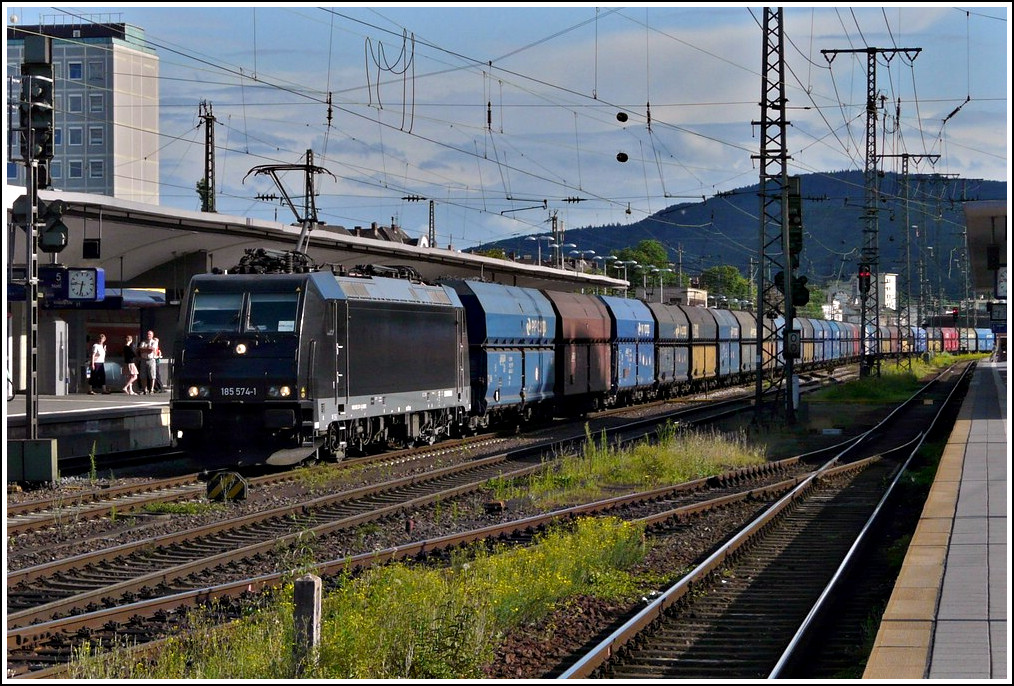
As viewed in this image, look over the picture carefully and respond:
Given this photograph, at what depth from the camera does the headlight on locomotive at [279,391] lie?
18.6 m

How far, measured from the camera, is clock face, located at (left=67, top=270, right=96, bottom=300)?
19.4 metres

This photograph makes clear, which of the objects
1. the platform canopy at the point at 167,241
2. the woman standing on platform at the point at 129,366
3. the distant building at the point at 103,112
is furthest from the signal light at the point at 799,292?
the distant building at the point at 103,112

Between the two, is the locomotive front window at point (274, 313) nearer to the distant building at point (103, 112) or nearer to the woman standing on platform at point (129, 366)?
the woman standing on platform at point (129, 366)

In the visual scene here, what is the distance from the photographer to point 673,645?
959 cm

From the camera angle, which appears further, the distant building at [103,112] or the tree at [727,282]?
the tree at [727,282]

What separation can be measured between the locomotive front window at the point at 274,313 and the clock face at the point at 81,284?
265 cm

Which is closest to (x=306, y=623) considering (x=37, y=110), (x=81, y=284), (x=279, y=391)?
(x=279, y=391)

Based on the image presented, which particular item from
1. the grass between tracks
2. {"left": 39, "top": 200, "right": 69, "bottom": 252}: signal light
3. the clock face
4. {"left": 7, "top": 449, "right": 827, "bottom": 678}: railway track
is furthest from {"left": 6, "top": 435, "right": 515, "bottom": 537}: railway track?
the grass between tracks

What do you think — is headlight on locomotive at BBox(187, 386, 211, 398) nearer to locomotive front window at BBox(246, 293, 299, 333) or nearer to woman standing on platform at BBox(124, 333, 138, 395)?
locomotive front window at BBox(246, 293, 299, 333)

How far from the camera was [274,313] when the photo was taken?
1891 cm

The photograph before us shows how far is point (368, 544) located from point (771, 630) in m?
5.08

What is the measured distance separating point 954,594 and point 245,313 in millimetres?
12164

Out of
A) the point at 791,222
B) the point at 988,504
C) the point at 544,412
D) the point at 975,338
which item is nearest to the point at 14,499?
the point at 988,504

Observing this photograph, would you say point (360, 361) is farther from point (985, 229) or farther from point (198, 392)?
point (985, 229)
